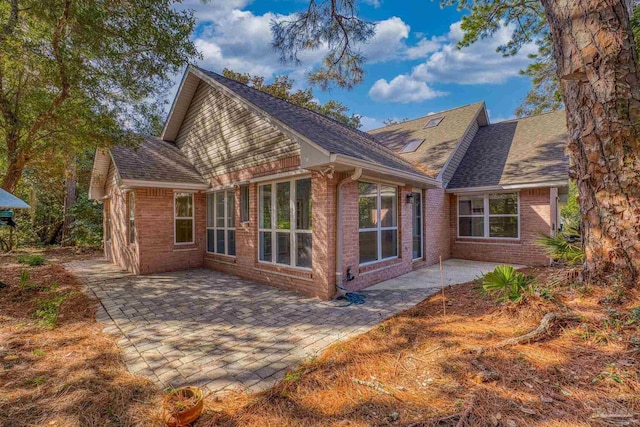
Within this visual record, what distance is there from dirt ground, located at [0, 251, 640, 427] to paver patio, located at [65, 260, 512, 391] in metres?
0.29

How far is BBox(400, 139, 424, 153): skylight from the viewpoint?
39.6ft

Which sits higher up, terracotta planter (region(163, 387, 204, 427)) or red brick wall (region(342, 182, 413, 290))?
red brick wall (region(342, 182, 413, 290))

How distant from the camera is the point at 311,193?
6.35m

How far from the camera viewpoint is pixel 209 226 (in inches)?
385

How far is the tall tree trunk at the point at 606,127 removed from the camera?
3693 mm

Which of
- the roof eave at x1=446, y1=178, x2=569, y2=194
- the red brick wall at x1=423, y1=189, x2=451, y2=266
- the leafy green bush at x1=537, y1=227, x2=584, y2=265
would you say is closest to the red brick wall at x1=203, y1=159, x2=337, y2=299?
the leafy green bush at x1=537, y1=227, x2=584, y2=265

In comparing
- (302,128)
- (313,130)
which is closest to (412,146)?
(313,130)

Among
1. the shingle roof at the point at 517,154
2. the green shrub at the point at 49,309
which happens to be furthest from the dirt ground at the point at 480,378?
the shingle roof at the point at 517,154

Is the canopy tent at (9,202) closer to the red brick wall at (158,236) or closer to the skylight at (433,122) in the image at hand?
the red brick wall at (158,236)

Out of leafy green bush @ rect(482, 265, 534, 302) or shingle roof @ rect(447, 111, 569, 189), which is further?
shingle roof @ rect(447, 111, 569, 189)

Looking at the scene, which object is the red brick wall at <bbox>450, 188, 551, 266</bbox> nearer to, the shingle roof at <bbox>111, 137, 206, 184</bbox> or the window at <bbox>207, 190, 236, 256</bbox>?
the window at <bbox>207, 190, 236, 256</bbox>

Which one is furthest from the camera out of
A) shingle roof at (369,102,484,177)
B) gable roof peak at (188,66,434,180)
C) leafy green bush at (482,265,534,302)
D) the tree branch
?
shingle roof at (369,102,484,177)

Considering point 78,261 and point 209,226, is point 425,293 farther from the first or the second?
point 78,261

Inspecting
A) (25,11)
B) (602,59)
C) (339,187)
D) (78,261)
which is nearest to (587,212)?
(602,59)
